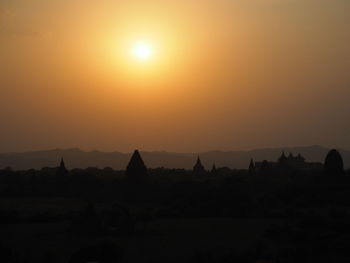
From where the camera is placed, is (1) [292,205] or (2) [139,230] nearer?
(2) [139,230]

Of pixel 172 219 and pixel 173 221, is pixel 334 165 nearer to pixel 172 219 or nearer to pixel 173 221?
pixel 172 219

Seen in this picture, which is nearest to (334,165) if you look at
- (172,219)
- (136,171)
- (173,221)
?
(136,171)

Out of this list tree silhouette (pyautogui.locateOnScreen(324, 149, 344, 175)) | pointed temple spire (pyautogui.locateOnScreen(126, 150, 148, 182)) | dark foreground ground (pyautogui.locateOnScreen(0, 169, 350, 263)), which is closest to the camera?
dark foreground ground (pyautogui.locateOnScreen(0, 169, 350, 263))

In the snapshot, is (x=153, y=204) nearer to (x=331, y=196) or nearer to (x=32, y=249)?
(x=331, y=196)

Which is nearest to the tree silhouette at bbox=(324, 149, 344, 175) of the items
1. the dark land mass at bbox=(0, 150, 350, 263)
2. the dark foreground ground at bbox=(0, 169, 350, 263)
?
the dark land mass at bbox=(0, 150, 350, 263)

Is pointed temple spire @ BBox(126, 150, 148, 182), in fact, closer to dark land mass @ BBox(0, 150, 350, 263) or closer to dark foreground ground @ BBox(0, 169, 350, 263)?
dark land mass @ BBox(0, 150, 350, 263)

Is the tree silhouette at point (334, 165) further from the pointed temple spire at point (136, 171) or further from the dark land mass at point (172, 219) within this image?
the pointed temple spire at point (136, 171)

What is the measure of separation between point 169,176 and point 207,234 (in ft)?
116

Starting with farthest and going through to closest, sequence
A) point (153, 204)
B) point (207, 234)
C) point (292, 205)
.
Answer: point (153, 204) → point (292, 205) → point (207, 234)

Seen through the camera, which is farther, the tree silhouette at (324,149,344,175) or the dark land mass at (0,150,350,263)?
the tree silhouette at (324,149,344,175)

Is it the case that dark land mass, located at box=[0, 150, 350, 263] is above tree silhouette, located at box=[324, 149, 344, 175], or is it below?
below

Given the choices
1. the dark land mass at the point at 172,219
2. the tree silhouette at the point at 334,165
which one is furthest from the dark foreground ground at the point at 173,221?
the tree silhouette at the point at 334,165

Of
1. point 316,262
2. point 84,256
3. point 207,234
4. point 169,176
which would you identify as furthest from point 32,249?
point 169,176

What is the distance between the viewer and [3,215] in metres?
43.7
